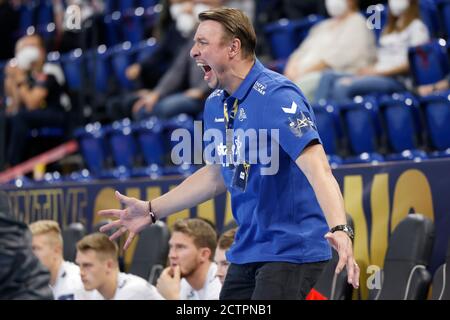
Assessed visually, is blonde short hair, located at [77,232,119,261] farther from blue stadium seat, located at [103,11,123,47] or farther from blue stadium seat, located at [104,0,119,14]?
blue stadium seat, located at [104,0,119,14]

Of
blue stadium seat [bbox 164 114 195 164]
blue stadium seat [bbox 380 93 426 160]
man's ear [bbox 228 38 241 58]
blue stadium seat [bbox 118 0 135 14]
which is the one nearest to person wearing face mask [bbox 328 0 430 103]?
blue stadium seat [bbox 380 93 426 160]

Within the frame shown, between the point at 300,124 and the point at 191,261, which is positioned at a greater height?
the point at 300,124

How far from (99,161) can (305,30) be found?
8.41ft

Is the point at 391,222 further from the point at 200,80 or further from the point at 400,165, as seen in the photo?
the point at 200,80

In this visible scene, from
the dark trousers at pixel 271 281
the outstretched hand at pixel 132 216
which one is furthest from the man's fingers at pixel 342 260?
the outstretched hand at pixel 132 216

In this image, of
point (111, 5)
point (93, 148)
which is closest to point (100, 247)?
point (93, 148)

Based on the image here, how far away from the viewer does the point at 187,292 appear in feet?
22.5

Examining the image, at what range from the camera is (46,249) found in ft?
25.6

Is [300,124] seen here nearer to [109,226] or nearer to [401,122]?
[109,226]

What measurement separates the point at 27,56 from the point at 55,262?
5032 mm

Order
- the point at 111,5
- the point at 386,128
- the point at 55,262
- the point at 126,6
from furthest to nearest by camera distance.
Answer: the point at 111,5, the point at 126,6, the point at 386,128, the point at 55,262

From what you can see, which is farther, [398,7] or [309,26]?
[309,26]

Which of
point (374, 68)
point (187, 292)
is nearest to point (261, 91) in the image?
point (187, 292)

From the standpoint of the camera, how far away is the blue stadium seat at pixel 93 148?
35.4ft
